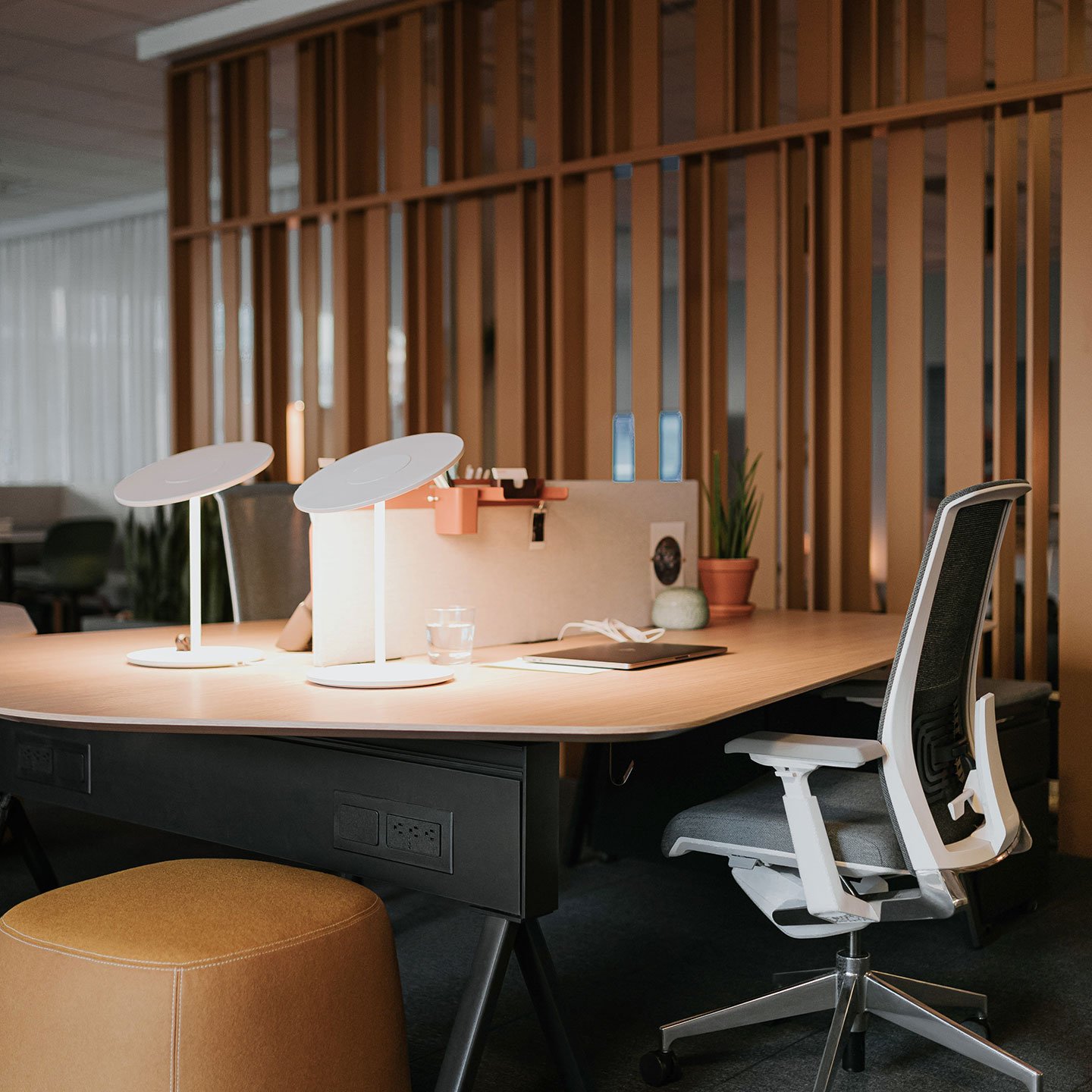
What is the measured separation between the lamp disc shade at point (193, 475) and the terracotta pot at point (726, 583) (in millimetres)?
1339

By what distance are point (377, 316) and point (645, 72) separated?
1494 mm

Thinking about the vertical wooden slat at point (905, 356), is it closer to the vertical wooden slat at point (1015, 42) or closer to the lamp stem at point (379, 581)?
the vertical wooden slat at point (1015, 42)

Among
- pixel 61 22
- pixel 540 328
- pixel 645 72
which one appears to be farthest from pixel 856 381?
pixel 61 22

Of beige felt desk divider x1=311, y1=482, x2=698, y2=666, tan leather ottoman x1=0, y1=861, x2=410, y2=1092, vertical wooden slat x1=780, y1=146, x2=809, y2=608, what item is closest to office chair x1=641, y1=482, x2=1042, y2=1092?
tan leather ottoman x1=0, y1=861, x2=410, y2=1092

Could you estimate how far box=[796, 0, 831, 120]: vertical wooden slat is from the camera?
4.04m

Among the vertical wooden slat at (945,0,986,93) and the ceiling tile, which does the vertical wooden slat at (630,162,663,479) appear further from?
the ceiling tile

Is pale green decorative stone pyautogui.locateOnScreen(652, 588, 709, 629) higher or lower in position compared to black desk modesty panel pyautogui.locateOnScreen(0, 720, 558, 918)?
higher

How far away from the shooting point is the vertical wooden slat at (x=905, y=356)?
12.8 feet

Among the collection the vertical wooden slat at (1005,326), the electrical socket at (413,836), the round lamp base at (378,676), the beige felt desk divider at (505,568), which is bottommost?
the electrical socket at (413,836)

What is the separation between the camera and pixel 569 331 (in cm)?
461

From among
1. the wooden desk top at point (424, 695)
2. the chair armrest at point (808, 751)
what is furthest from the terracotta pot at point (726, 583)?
the chair armrest at point (808, 751)

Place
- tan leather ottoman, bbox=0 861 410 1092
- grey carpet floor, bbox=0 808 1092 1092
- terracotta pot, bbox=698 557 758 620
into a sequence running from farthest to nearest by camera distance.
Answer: terracotta pot, bbox=698 557 758 620 < grey carpet floor, bbox=0 808 1092 1092 < tan leather ottoman, bbox=0 861 410 1092

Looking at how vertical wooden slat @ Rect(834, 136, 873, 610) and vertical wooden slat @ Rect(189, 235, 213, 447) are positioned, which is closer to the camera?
vertical wooden slat @ Rect(834, 136, 873, 610)

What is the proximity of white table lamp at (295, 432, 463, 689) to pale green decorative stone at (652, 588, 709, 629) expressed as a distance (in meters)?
0.92
